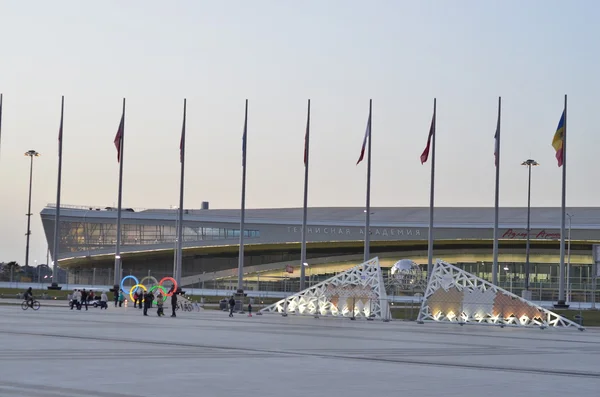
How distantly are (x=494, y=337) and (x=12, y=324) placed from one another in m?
18.1

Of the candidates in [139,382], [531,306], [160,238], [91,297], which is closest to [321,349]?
[139,382]

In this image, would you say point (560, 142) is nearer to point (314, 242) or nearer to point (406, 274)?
point (406, 274)

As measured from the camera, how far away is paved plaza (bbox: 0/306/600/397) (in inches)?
688

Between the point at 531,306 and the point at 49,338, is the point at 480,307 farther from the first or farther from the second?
the point at 49,338

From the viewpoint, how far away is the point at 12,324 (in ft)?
124

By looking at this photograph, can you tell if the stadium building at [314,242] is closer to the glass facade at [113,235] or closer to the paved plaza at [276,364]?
the glass facade at [113,235]

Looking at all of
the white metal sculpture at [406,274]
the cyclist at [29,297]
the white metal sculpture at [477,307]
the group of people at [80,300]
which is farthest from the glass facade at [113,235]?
the white metal sculpture at [477,307]

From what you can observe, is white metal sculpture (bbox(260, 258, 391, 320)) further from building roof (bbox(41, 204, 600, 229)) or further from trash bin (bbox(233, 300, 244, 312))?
building roof (bbox(41, 204, 600, 229))

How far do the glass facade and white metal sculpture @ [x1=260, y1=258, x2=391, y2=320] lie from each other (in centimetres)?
6166

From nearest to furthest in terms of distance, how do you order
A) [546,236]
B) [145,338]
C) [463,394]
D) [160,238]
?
[463,394] < [145,338] < [546,236] < [160,238]

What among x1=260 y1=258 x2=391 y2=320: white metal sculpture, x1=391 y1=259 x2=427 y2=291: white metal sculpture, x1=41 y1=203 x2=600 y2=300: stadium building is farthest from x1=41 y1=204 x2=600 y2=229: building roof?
x1=260 y1=258 x2=391 y2=320: white metal sculpture

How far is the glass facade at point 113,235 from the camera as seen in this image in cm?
12044

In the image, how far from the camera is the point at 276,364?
22.6 m

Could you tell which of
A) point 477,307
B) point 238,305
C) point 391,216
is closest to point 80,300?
point 238,305
